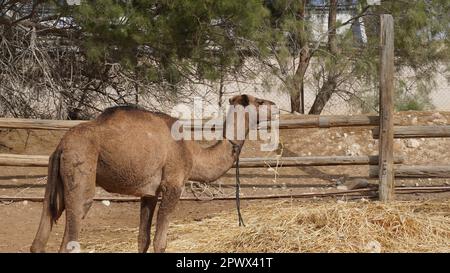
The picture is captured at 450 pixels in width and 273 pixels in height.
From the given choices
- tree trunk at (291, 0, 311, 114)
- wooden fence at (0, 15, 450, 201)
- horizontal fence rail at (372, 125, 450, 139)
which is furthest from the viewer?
tree trunk at (291, 0, 311, 114)

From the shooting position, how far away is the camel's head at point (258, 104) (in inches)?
275

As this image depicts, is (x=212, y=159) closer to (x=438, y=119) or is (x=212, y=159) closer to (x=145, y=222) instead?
(x=145, y=222)

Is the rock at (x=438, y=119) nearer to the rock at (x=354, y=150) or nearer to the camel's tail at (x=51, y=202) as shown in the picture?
the rock at (x=354, y=150)

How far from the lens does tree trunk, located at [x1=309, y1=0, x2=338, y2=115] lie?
12.3 meters

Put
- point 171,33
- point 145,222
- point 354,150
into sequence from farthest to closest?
point 354,150
point 171,33
point 145,222

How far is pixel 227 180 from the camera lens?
1016cm

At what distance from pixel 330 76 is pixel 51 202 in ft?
25.6

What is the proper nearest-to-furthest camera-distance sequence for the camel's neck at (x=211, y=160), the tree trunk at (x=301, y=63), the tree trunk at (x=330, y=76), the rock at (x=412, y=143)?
the camel's neck at (x=211, y=160), the rock at (x=412, y=143), the tree trunk at (x=301, y=63), the tree trunk at (x=330, y=76)

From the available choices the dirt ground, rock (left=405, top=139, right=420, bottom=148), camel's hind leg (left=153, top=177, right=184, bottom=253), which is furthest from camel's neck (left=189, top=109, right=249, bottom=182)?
rock (left=405, top=139, right=420, bottom=148)

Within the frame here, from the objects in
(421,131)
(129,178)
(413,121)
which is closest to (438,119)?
(413,121)

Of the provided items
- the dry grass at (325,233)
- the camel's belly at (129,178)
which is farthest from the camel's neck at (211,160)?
the dry grass at (325,233)

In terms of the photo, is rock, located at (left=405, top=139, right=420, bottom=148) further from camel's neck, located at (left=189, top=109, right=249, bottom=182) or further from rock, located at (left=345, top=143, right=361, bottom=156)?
camel's neck, located at (left=189, top=109, right=249, bottom=182)

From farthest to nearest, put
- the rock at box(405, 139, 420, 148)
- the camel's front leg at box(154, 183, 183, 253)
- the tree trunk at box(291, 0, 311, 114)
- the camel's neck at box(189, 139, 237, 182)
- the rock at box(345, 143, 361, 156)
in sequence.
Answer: the tree trunk at box(291, 0, 311, 114) → the rock at box(405, 139, 420, 148) → the rock at box(345, 143, 361, 156) → the camel's neck at box(189, 139, 237, 182) → the camel's front leg at box(154, 183, 183, 253)
